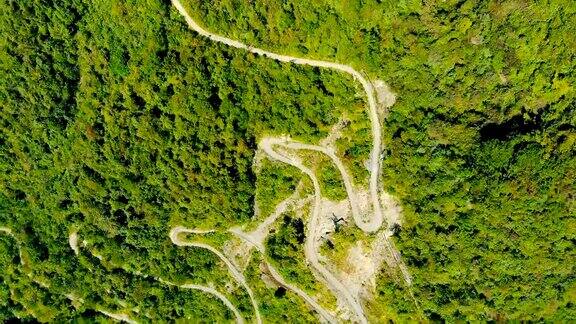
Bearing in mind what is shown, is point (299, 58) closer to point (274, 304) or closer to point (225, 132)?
point (225, 132)

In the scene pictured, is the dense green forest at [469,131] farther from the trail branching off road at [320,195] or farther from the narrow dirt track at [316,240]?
the narrow dirt track at [316,240]

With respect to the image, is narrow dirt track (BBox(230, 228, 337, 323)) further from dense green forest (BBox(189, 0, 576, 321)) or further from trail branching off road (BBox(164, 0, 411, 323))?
dense green forest (BBox(189, 0, 576, 321))

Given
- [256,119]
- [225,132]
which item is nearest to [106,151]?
[225,132]

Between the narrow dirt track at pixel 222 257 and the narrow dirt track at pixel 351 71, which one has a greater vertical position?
the narrow dirt track at pixel 351 71

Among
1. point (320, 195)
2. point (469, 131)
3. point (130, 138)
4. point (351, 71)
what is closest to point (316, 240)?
point (320, 195)

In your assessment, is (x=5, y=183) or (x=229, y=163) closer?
(x=229, y=163)

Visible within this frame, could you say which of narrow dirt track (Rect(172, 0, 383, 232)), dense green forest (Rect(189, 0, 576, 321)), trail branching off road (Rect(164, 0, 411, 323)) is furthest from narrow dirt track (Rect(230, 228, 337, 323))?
narrow dirt track (Rect(172, 0, 383, 232))

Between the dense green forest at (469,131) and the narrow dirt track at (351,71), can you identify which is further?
the narrow dirt track at (351,71)

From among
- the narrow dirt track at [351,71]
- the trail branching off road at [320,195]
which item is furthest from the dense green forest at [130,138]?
the trail branching off road at [320,195]

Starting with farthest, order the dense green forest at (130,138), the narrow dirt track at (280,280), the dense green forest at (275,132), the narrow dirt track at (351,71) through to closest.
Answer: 1. the narrow dirt track at (280,280)
2. the dense green forest at (130,138)
3. the narrow dirt track at (351,71)
4. the dense green forest at (275,132)
